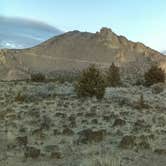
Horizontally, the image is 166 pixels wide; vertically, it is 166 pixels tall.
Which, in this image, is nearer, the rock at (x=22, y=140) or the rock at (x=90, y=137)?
the rock at (x=22, y=140)

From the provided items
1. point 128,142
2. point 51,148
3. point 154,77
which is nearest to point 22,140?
point 51,148

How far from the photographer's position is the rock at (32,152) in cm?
1232

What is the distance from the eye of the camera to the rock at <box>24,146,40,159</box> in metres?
12.3

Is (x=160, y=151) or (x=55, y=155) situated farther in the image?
(x=160, y=151)

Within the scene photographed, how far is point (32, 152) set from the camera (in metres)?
12.6

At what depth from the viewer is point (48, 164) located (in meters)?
11.5

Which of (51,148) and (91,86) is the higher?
(91,86)

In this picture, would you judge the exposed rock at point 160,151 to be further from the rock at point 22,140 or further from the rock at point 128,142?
the rock at point 22,140

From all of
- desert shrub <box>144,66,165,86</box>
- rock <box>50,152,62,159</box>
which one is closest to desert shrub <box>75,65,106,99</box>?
desert shrub <box>144,66,165,86</box>

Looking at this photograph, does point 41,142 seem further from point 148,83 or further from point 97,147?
point 148,83

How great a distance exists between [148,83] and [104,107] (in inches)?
1132

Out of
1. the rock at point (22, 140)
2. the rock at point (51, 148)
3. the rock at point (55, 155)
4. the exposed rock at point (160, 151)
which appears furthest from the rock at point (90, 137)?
the exposed rock at point (160, 151)

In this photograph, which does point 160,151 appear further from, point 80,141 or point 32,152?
point 32,152

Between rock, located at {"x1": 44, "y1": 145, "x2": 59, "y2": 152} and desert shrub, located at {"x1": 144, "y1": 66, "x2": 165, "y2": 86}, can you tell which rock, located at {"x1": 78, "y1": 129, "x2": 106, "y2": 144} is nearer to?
rock, located at {"x1": 44, "y1": 145, "x2": 59, "y2": 152}
